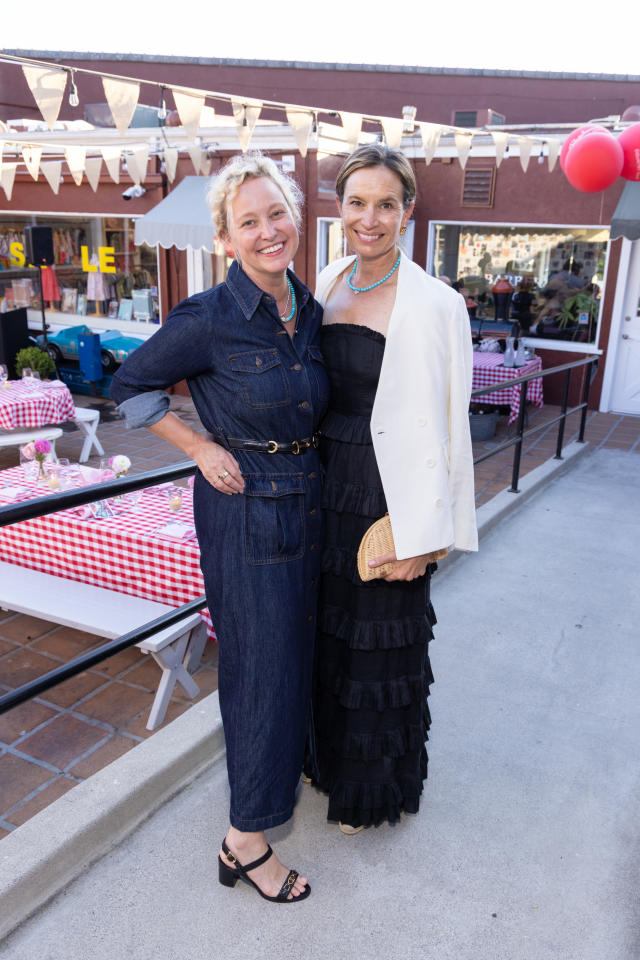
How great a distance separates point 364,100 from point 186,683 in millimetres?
14181

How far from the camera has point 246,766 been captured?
1897mm

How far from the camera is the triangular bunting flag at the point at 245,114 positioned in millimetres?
5348

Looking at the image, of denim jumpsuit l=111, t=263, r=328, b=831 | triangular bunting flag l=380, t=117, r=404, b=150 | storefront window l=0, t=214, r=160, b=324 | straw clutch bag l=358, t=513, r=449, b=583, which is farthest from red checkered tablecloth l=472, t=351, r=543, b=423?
denim jumpsuit l=111, t=263, r=328, b=831

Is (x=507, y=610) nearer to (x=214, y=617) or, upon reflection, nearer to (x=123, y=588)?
(x=123, y=588)

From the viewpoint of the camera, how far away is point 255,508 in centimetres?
177

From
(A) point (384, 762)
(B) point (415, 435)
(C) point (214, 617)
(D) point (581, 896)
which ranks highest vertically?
(B) point (415, 435)

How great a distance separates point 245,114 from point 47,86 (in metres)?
1.72

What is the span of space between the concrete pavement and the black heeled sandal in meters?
0.02

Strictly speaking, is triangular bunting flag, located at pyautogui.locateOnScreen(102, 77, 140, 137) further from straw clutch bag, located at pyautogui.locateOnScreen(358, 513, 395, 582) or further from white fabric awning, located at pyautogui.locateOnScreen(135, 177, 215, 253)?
white fabric awning, located at pyautogui.locateOnScreen(135, 177, 215, 253)

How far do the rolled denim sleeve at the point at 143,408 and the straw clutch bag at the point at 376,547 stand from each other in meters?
0.60

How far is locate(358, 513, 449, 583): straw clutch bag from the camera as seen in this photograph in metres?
1.90

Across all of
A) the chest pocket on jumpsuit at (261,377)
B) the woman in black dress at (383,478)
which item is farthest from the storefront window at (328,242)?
the chest pocket on jumpsuit at (261,377)

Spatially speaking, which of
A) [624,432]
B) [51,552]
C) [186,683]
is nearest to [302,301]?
[186,683]

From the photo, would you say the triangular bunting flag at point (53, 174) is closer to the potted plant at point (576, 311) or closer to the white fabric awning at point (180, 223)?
the white fabric awning at point (180, 223)
